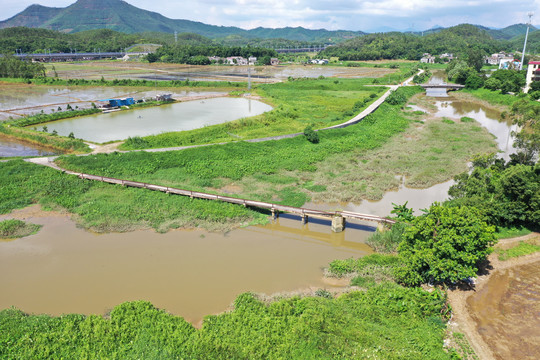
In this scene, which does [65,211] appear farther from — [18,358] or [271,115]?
[271,115]

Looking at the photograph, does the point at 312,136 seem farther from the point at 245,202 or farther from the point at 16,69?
the point at 16,69

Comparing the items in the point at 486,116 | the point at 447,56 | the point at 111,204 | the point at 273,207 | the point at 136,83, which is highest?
the point at 447,56

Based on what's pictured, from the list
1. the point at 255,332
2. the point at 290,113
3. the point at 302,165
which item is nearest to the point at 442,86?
the point at 290,113

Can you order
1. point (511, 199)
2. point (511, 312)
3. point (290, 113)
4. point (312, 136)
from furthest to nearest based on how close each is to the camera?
1. point (290, 113)
2. point (312, 136)
3. point (511, 199)
4. point (511, 312)

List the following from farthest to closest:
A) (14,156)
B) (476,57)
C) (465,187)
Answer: (476,57) → (14,156) → (465,187)

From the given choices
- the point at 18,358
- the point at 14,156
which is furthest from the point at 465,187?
the point at 14,156

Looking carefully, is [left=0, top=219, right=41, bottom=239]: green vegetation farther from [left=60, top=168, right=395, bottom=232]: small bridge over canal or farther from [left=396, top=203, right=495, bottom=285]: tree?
[left=396, top=203, right=495, bottom=285]: tree
